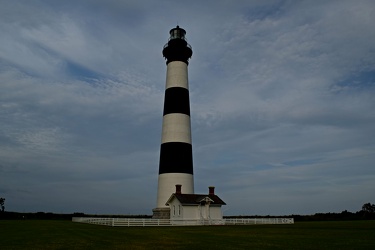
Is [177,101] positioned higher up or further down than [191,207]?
higher up

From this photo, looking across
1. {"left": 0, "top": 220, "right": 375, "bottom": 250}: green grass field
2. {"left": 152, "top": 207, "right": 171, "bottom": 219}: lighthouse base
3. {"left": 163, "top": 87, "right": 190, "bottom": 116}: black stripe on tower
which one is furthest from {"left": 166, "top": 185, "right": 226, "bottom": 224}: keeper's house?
{"left": 0, "top": 220, "right": 375, "bottom": 250}: green grass field

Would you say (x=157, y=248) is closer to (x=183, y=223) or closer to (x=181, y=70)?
(x=183, y=223)

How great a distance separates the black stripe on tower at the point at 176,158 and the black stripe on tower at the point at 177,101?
343 centimetres

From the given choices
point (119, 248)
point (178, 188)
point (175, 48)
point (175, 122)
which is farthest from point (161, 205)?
point (119, 248)

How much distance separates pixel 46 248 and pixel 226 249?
601cm

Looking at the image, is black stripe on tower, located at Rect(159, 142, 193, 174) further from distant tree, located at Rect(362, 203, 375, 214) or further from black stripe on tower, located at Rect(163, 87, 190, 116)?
distant tree, located at Rect(362, 203, 375, 214)

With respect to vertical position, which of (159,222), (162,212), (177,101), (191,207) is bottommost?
(159,222)

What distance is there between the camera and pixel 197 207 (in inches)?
1313

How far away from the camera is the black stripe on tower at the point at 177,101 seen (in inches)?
1414

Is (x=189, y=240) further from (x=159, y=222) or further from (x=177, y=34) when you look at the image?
(x=177, y=34)

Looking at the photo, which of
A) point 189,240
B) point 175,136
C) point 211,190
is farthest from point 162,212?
point 189,240

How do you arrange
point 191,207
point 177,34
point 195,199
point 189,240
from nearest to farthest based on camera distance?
point 189,240 < point 191,207 < point 195,199 < point 177,34

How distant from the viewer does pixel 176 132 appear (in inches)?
1378

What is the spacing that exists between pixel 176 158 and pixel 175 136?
2212 mm
